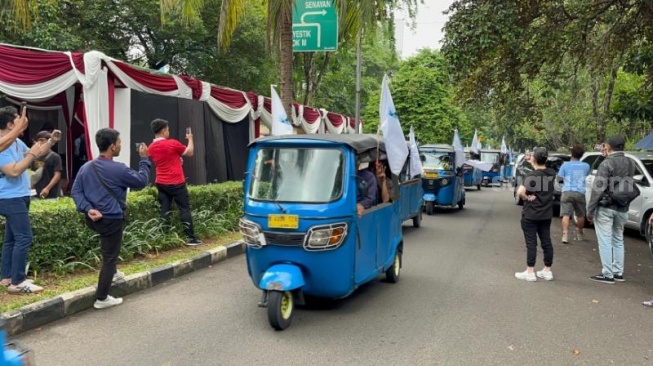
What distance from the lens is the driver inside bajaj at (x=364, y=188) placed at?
5352mm

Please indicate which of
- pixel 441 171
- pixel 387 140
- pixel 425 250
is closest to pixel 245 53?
pixel 441 171

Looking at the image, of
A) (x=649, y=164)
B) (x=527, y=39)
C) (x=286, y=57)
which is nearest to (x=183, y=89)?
(x=286, y=57)

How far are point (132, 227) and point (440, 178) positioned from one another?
8.85 m

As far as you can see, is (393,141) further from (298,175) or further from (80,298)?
(80,298)

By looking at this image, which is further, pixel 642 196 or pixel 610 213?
pixel 642 196

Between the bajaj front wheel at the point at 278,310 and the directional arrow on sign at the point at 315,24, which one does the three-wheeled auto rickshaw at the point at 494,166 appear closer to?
the directional arrow on sign at the point at 315,24

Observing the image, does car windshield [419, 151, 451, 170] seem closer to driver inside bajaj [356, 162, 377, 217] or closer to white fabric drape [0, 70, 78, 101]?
driver inside bajaj [356, 162, 377, 217]

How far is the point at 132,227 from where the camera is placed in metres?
7.29

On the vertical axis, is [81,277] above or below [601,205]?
below

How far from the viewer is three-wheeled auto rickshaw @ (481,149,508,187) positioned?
29.6 meters

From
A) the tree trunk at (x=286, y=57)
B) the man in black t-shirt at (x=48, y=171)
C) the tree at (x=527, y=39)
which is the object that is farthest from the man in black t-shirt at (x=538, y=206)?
the man in black t-shirt at (x=48, y=171)

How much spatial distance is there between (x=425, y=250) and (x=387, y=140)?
351cm

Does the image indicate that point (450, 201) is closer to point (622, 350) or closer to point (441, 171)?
point (441, 171)

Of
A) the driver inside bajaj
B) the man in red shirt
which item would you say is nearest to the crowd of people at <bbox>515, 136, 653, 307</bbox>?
the driver inside bajaj
